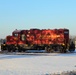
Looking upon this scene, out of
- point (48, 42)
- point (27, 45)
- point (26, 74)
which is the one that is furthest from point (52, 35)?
point (26, 74)

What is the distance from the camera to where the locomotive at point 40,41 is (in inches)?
1612

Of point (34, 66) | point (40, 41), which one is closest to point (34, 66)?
point (34, 66)

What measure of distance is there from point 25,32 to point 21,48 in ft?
8.10

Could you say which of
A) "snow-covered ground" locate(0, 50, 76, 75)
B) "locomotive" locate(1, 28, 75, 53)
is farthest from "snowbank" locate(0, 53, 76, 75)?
"locomotive" locate(1, 28, 75, 53)

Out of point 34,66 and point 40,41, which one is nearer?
point 34,66

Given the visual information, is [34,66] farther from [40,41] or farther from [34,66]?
[40,41]

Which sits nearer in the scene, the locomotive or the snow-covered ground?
the snow-covered ground

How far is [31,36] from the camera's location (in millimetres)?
42938

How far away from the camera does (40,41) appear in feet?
138

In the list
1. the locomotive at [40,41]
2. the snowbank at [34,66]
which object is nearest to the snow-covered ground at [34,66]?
the snowbank at [34,66]

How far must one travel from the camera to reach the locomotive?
40.9 metres

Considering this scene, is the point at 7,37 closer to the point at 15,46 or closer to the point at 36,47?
the point at 15,46

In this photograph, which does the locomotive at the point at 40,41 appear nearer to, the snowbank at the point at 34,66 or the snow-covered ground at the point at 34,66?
the snow-covered ground at the point at 34,66

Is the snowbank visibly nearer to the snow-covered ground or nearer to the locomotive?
the snow-covered ground
